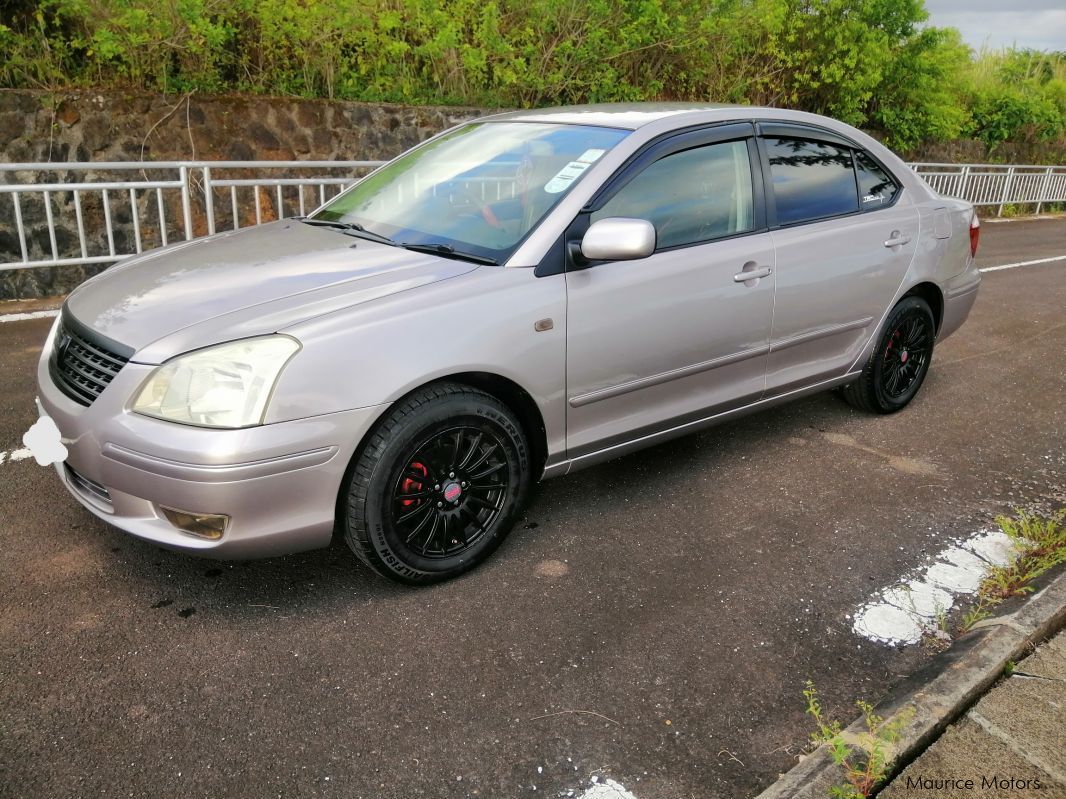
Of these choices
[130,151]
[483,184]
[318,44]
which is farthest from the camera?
[318,44]

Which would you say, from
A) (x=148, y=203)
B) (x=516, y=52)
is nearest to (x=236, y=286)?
(x=148, y=203)

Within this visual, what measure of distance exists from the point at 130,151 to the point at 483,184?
22.1 feet

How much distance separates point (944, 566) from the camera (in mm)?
3402

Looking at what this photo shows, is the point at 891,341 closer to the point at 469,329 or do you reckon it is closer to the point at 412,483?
the point at 469,329

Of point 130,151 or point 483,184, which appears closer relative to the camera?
point 483,184

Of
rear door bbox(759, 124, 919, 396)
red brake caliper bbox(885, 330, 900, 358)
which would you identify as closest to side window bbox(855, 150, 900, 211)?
rear door bbox(759, 124, 919, 396)

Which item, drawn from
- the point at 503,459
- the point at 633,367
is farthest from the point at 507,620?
the point at 633,367

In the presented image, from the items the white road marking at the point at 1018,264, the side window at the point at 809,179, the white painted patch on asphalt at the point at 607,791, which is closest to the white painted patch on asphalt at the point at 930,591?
the white painted patch on asphalt at the point at 607,791

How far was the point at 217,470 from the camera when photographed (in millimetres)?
2578

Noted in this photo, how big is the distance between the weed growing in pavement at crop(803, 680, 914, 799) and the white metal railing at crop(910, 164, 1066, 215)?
14899 millimetres

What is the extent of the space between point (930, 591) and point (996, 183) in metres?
16.9

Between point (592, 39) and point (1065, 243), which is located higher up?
point (592, 39)

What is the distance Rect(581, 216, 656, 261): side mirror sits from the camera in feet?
10.1

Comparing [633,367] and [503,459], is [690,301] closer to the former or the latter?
[633,367]
